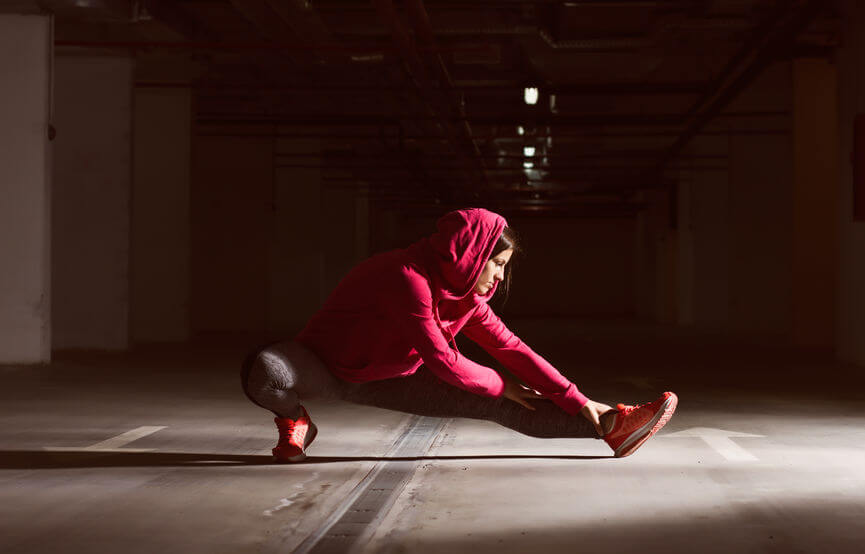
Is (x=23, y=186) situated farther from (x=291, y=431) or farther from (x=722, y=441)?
(x=722, y=441)

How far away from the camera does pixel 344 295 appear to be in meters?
4.15

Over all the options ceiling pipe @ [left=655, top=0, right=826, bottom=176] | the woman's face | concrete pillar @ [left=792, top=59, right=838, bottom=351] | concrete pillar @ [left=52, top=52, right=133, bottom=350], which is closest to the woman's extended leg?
the woman's face

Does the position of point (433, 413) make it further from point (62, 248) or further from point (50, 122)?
point (62, 248)

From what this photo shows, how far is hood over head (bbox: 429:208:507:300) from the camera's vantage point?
12.7ft

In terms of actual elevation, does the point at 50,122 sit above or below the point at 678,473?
above

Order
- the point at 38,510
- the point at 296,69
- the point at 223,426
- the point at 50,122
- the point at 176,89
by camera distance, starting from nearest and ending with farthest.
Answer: the point at 38,510 < the point at 223,426 < the point at 50,122 < the point at 296,69 < the point at 176,89

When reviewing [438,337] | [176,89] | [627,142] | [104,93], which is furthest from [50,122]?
[627,142]

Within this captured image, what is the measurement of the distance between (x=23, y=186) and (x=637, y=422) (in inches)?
291

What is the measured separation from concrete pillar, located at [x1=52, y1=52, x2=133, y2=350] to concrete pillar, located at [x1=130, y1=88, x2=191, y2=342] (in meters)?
2.53

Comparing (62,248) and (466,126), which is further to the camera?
(466,126)

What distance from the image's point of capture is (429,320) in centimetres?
385

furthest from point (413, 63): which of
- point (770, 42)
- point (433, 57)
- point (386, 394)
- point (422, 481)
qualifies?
point (422, 481)

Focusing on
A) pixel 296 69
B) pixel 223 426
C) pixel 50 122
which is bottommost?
pixel 223 426

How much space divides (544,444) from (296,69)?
9.10 metres
